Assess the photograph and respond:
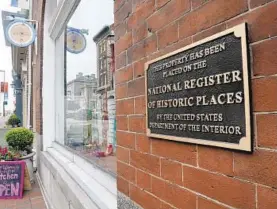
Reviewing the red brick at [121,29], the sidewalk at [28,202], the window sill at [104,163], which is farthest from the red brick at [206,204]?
the sidewalk at [28,202]

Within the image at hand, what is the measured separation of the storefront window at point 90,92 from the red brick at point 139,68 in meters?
1.20

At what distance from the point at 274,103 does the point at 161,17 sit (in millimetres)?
738

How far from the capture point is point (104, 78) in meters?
3.33

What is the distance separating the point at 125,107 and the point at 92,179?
5.00ft

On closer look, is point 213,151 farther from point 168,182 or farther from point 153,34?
point 153,34

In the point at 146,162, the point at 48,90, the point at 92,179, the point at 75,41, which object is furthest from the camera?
the point at 48,90

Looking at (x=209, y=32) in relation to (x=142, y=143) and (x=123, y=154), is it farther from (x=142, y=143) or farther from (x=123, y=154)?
(x=123, y=154)

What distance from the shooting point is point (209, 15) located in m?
1.10

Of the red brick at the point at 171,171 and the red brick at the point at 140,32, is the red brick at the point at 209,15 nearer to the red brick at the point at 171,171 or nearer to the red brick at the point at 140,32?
the red brick at the point at 140,32

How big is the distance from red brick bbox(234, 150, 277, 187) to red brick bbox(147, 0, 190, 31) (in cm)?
63

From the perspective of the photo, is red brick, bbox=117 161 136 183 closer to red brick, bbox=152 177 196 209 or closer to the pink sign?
red brick, bbox=152 177 196 209

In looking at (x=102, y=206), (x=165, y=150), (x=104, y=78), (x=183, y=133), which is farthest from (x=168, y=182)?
(x=104, y=78)

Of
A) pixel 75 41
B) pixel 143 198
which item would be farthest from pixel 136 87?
pixel 75 41

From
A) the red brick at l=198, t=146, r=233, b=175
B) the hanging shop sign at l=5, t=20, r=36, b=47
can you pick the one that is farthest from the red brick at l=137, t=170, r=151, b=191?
the hanging shop sign at l=5, t=20, r=36, b=47
